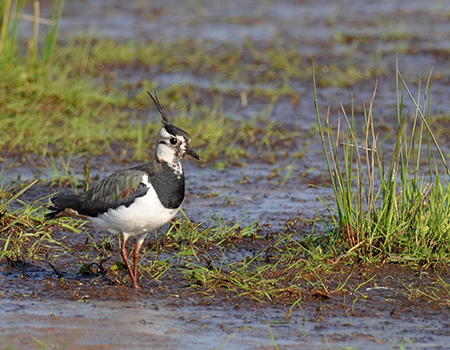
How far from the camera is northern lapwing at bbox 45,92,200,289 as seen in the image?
4605mm

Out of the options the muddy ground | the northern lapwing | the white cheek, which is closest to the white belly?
the northern lapwing

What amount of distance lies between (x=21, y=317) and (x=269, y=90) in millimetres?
5980

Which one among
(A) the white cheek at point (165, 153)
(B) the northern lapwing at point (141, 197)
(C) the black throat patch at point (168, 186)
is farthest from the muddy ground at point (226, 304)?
(A) the white cheek at point (165, 153)

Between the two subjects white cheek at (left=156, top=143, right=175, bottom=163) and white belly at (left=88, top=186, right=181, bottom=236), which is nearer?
white belly at (left=88, top=186, right=181, bottom=236)

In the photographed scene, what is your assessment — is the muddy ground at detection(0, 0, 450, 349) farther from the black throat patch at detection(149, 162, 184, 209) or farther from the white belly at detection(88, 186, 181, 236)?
the black throat patch at detection(149, 162, 184, 209)

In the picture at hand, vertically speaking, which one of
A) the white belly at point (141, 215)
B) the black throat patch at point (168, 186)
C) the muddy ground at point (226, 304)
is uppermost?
the black throat patch at point (168, 186)

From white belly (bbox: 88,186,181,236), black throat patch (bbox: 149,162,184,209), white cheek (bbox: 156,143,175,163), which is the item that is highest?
white cheek (bbox: 156,143,175,163)

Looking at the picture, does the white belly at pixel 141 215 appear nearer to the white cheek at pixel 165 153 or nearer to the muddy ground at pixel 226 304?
the white cheek at pixel 165 153

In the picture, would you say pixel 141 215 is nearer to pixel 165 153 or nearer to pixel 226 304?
pixel 165 153

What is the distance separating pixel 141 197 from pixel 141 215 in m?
0.11

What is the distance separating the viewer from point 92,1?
50.1 feet

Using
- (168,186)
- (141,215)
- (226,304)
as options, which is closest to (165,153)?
(168,186)

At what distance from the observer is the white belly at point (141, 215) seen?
4.57 meters

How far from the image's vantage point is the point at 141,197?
4.63 m
